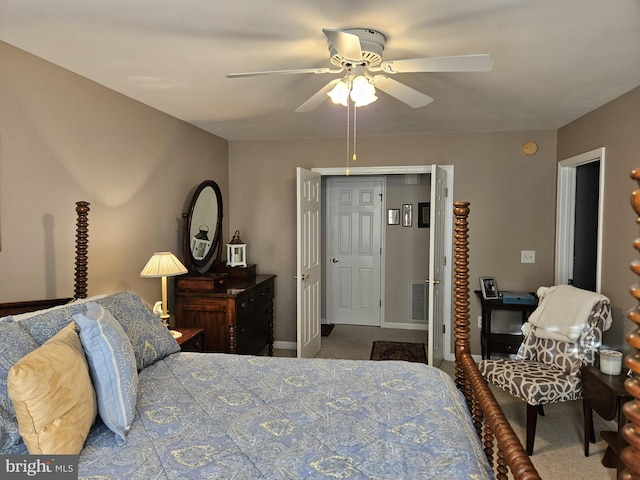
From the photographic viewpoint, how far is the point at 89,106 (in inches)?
110

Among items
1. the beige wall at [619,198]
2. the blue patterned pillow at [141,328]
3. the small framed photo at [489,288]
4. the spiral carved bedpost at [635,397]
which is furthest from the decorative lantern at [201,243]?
the spiral carved bedpost at [635,397]

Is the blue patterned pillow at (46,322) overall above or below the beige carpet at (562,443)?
above

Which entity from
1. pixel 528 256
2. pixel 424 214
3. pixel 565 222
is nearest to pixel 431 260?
pixel 528 256

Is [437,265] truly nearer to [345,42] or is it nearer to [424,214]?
[424,214]

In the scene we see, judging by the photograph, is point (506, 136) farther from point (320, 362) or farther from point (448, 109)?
point (320, 362)

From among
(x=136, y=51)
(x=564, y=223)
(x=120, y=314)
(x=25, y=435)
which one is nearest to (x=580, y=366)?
(x=564, y=223)

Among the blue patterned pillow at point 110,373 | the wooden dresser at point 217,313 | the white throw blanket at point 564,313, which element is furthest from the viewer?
the wooden dresser at point 217,313

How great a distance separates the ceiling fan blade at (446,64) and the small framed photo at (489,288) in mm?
2923

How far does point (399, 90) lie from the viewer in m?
2.26

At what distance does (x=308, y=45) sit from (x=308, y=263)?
8.47 ft

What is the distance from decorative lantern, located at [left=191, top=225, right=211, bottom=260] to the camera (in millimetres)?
4070

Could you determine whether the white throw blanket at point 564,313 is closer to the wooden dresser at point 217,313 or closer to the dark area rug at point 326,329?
the wooden dresser at point 217,313

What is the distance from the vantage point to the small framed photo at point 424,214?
5.67 meters

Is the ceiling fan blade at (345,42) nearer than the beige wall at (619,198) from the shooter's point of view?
Yes
